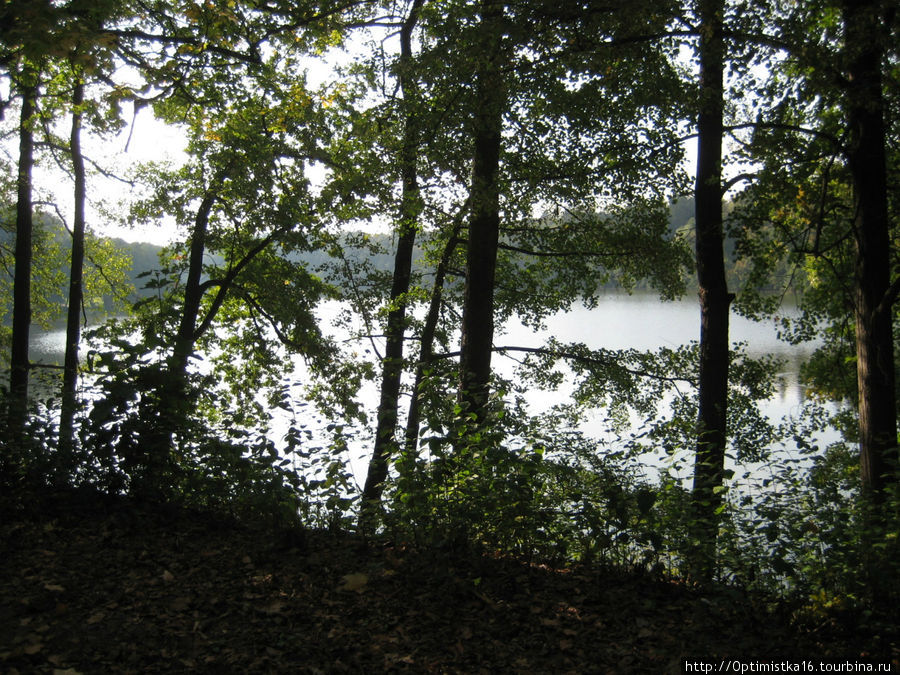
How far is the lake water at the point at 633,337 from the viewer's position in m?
20.2

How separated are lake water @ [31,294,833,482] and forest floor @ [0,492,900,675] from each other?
10.4 metres

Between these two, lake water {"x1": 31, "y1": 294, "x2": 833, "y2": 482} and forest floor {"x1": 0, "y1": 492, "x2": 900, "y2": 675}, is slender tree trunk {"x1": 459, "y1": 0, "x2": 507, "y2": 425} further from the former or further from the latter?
lake water {"x1": 31, "y1": 294, "x2": 833, "y2": 482}

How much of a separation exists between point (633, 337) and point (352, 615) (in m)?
25.9

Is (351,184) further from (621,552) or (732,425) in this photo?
(621,552)

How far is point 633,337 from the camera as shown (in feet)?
92.3

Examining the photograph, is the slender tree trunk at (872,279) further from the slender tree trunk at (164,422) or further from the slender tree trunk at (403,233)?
the slender tree trunk at (164,422)

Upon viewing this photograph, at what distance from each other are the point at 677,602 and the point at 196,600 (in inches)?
110

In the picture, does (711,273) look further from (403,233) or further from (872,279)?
(403,233)

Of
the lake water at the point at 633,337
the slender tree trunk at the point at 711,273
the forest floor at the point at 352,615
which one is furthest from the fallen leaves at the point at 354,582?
the lake water at the point at 633,337

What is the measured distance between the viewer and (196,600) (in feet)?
12.4

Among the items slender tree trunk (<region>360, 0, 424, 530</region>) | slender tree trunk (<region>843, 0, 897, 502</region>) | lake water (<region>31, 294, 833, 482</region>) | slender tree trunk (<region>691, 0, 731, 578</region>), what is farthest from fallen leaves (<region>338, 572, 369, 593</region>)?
lake water (<region>31, 294, 833, 482</region>)

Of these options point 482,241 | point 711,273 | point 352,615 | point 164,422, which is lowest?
point 352,615

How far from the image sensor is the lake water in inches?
795

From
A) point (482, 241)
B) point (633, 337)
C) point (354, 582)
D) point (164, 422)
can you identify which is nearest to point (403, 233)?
point (482, 241)
